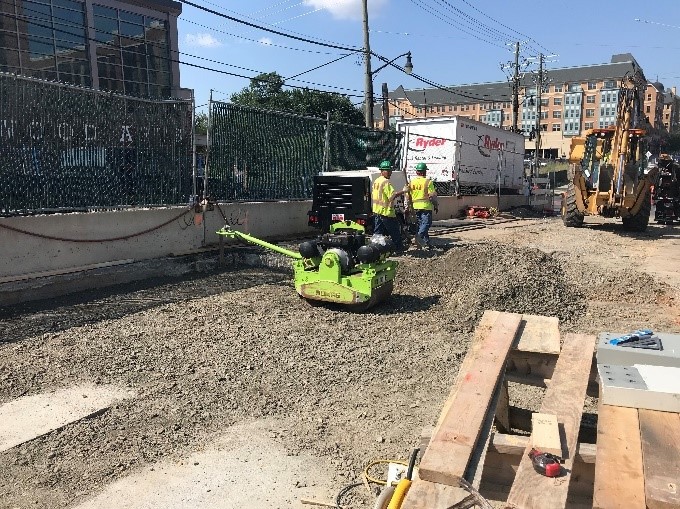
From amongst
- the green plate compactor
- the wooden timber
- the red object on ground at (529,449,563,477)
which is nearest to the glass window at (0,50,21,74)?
the green plate compactor

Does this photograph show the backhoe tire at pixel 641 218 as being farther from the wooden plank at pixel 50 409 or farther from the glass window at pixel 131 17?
the glass window at pixel 131 17

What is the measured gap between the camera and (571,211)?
17.4 m

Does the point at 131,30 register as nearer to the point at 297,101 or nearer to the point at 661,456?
the point at 297,101

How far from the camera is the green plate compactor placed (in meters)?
6.97

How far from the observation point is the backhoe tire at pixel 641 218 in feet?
53.7

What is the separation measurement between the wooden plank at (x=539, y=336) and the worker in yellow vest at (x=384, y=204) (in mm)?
6261

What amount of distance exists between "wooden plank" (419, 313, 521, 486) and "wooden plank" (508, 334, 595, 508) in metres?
0.20

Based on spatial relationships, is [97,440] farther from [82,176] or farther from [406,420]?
[82,176]

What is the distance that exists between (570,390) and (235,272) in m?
7.20

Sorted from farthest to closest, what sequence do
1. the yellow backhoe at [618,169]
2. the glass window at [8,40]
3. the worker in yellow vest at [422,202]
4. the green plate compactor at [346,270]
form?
the glass window at [8,40], the yellow backhoe at [618,169], the worker in yellow vest at [422,202], the green plate compactor at [346,270]

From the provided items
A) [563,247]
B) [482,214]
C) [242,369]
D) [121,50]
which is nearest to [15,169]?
[242,369]

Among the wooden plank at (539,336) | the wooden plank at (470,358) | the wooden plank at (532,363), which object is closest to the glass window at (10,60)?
the wooden plank at (470,358)

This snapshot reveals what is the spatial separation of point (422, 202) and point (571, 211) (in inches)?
324

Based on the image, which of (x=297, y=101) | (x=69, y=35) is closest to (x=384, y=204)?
(x=69, y=35)
